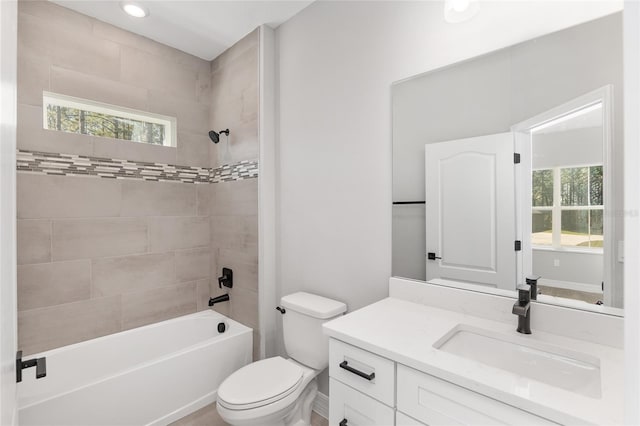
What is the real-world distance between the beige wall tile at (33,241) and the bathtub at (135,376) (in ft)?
2.07

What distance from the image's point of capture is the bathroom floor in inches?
78.2

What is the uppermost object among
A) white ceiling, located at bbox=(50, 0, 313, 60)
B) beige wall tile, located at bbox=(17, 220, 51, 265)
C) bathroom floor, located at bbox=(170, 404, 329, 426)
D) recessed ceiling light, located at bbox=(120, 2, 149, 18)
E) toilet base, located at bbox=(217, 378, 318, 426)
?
white ceiling, located at bbox=(50, 0, 313, 60)

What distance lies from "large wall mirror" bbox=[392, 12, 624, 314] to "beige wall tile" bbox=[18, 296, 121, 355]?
7.16ft

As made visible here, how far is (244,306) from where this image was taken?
2504 mm

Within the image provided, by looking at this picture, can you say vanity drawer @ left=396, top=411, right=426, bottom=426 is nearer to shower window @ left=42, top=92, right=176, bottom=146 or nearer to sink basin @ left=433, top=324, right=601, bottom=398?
sink basin @ left=433, top=324, right=601, bottom=398

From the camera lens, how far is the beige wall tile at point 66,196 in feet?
6.51

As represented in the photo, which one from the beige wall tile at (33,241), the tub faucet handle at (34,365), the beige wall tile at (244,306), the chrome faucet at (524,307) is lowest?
the beige wall tile at (244,306)

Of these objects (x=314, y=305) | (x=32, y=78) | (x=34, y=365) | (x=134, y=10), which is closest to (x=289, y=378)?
(x=314, y=305)

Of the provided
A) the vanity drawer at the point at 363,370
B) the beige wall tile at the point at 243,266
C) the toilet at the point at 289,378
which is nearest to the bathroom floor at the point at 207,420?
the toilet at the point at 289,378

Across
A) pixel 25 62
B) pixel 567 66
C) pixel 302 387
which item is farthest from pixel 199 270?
pixel 567 66

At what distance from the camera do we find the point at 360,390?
114 cm

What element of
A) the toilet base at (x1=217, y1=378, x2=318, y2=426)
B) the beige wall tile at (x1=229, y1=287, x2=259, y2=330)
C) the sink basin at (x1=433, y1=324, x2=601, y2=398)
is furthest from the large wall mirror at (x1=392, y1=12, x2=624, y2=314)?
the beige wall tile at (x1=229, y1=287, x2=259, y2=330)

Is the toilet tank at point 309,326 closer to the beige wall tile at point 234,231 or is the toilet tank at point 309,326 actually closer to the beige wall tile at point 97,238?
the beige wall tile at point 234,231

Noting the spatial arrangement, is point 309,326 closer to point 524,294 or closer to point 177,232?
point 524,294
